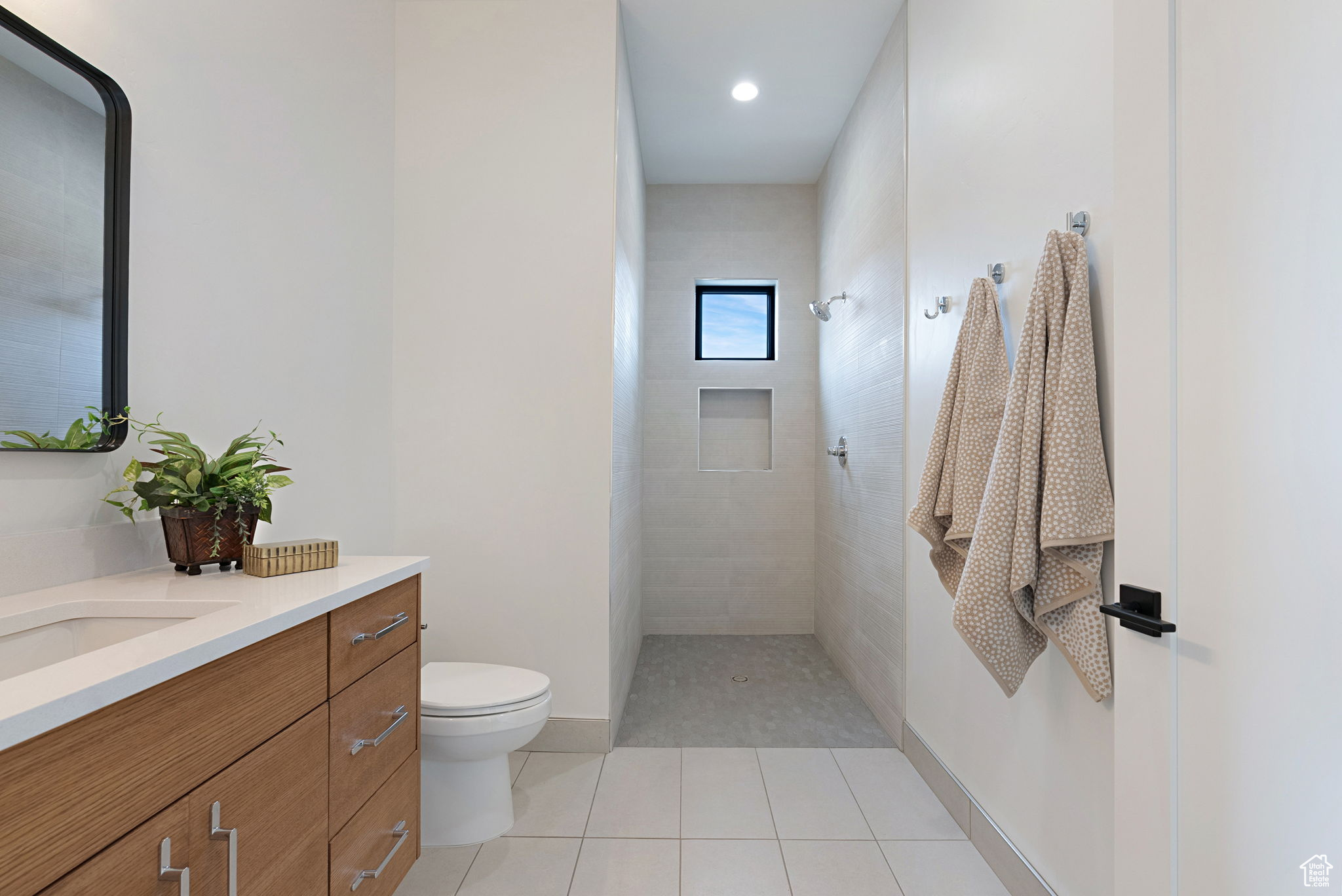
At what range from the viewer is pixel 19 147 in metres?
1.05

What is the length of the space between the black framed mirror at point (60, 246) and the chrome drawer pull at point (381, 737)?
706mm

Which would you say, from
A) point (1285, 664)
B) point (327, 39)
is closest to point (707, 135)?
point (327, 39)

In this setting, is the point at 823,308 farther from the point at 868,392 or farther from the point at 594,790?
the point at 594,790

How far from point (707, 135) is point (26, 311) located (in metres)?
3.09

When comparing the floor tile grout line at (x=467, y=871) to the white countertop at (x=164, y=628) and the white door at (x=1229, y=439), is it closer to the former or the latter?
the white countertop at (x=164, y=628)

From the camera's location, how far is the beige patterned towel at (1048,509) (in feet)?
4.12

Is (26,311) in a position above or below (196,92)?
below

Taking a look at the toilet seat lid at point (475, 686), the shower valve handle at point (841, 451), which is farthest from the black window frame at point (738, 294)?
the toilet seat lid at point (475, 686)

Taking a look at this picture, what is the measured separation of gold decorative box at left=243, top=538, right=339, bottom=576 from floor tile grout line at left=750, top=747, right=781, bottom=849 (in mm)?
1409

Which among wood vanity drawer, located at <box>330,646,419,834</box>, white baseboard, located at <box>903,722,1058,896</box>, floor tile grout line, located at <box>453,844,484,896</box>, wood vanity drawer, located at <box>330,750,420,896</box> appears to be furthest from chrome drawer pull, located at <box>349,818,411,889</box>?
Result: white baseboard, located at <box>903,722,1058,896</box>

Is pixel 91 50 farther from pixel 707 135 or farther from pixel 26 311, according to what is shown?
pixel 707 135

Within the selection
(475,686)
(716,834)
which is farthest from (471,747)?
(716,834)

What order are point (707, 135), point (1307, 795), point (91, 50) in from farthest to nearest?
point (707, 135) < point (91, 50) < point (1307, 795)

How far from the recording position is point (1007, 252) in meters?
1.63
